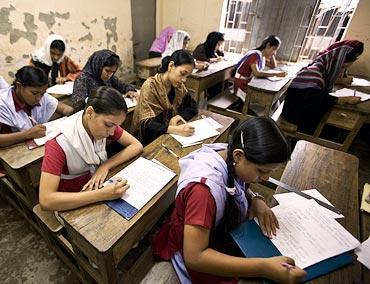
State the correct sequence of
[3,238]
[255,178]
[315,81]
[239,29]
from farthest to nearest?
1. [239,29]
2. [315,81]
3. [3,238]
4. [255,178]

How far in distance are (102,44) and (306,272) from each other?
411 cm

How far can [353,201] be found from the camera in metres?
1.04

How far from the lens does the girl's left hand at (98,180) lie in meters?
0.97

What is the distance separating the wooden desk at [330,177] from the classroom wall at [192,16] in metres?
3.60

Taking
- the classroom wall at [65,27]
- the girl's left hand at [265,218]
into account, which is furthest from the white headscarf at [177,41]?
the girl's left hand at [265,218]

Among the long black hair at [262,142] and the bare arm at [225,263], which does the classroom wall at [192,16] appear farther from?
the bare arm at [225,263]

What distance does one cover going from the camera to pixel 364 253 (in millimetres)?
792

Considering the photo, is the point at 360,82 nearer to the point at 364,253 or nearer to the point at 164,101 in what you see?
the point at 164,101

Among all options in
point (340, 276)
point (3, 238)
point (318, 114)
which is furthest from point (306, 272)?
point (318, 114)

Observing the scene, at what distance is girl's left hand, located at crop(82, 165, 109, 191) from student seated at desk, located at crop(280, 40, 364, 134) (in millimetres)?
2231

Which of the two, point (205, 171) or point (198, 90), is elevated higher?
point (205, 171)

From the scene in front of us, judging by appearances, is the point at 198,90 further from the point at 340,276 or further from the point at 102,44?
the point at 340,276

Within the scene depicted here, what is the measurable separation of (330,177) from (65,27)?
3661mm

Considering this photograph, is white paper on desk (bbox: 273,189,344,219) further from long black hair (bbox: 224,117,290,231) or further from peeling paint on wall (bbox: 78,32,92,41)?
peeling paint on wall (bbox: 78,32,92,41)
